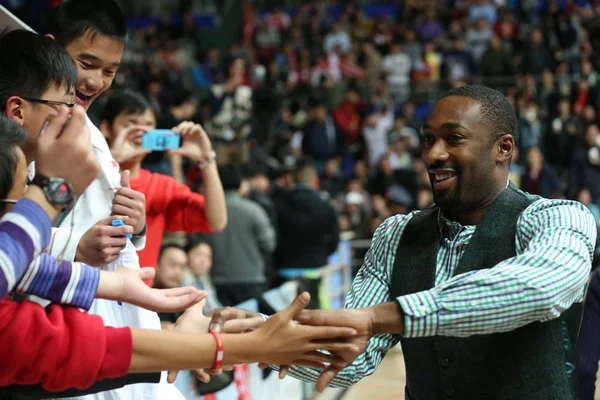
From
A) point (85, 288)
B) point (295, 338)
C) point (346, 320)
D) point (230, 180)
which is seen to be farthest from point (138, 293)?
point (230, 180)

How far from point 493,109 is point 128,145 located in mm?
1742

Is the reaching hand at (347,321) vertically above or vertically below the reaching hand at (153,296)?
below

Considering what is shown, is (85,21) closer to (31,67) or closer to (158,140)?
(31,67)

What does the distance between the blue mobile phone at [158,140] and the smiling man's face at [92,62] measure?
65 centimetres

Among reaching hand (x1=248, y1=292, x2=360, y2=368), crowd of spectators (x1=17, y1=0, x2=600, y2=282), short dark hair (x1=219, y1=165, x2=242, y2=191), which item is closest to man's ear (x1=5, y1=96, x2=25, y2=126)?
reaching hand (x1=248, y1=292, x2=360, y2=368)

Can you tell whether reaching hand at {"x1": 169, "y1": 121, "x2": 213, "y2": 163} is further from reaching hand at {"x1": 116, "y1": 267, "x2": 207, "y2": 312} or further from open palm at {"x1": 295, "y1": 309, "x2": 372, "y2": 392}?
open palm at {"x1": 295, "y1": 309, "x2": 372, "y2": 392}

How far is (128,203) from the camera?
2885 millimetres

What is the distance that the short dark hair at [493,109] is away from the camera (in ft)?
8.88

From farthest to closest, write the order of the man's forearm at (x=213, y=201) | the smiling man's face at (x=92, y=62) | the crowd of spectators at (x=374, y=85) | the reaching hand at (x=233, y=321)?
the crowd of spectators at (x=374, y=85) < the man's forearm at (x=213, y=201) < the smiling man's face at (x=92, y=62) < the reaching hand at (x=233, y=321)

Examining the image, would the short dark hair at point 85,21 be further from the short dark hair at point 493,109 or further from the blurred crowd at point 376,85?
the blurred crowd at point 376,85

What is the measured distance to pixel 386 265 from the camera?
9.06 feet

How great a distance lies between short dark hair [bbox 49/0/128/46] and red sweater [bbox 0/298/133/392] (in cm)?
139

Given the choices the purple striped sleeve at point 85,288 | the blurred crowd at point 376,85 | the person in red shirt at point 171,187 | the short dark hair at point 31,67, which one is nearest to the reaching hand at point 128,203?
the short dark hair at point 31,67

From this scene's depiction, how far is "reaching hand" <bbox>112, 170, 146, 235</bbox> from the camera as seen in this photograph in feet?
9.43
